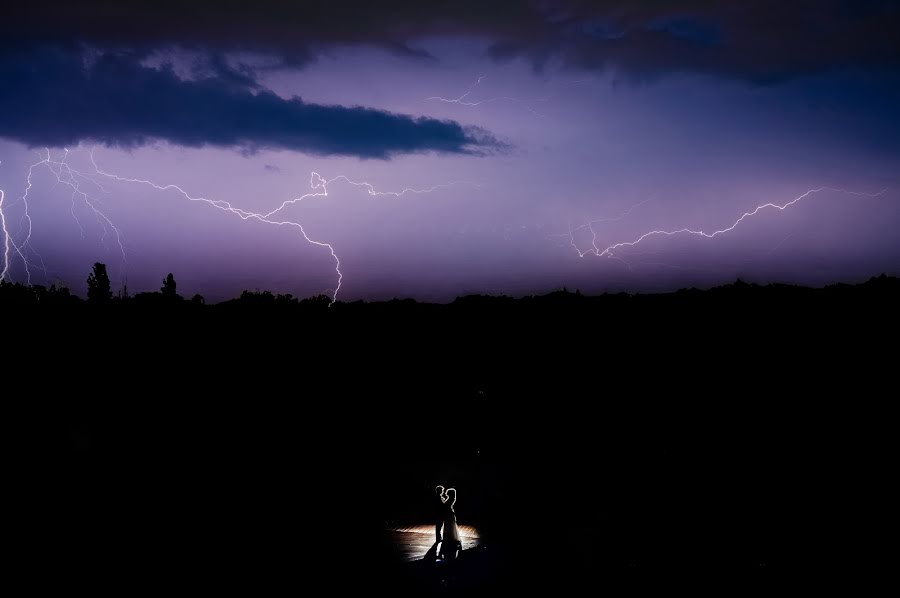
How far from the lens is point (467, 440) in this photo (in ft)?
46.6

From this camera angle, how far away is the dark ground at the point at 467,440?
762 centimetres

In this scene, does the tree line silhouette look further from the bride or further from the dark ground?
the bride

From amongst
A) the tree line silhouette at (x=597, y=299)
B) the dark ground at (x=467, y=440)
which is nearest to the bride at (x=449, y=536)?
the dark ground at (x=467, y=440)

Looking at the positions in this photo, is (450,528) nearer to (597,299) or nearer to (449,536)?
(449,536)

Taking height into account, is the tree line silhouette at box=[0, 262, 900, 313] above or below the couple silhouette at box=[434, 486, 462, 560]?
above

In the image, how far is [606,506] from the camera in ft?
32.6

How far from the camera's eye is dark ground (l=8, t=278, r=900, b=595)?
7.62 metres

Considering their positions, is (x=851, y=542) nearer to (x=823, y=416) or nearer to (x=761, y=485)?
(x=761, y=485)

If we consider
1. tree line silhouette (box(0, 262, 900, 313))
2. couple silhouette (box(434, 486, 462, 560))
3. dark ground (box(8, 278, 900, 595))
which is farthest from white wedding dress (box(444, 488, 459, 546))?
tree line silhouette (box(0, 262, 900, 313))

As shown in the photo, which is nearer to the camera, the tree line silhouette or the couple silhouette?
the couple silhouette

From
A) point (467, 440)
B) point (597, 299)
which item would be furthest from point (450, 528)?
point (597, 299)

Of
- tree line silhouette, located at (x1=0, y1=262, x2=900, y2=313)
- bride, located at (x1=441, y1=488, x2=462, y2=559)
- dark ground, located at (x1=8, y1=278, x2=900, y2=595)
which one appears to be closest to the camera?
dark ground, located at (x1=8, y1=278, x2=900, y2=595)

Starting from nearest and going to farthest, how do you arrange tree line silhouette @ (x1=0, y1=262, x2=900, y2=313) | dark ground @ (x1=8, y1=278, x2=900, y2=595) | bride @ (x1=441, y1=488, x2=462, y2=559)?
dark ground @ (x1=8, y1=278, x2=900, y2=595)
bride @ (x1=441, y1=488, x2=462, y2=559)
tree line silhouette @ (x1=0, y1=262, x2=900, y2=313)

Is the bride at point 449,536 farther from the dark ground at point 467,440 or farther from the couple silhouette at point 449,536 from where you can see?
the dark ground at point 467,440
